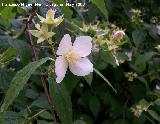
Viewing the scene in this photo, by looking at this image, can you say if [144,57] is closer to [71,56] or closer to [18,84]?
[71,56]

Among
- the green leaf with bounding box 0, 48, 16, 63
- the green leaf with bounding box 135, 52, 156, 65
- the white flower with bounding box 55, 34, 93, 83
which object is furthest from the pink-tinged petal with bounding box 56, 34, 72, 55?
the green leaf with bounding box 135, 52, 156, 65

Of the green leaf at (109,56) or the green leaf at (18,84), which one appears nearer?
the green leaf at (18,84)

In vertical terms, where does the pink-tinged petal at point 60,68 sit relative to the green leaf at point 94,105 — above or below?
above

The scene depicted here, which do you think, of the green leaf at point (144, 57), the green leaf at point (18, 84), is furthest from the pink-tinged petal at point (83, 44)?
the green leaf at point (144, 57)

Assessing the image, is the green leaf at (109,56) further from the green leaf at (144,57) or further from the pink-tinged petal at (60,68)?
the green leaf at (144,57)

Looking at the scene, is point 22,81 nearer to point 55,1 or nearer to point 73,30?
point 55,1

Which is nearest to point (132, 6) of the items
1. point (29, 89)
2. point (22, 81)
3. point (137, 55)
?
point (137, 55)
